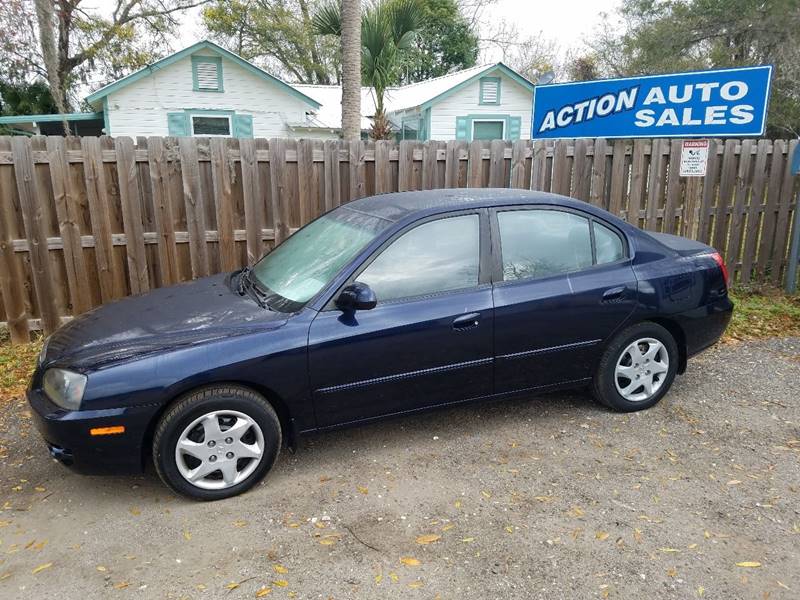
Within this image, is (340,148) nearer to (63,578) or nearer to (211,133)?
(63,578)

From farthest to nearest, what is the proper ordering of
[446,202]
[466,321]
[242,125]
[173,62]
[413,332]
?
[242,125] < [173,62] < [446,202] < [466,321] < [413,332]

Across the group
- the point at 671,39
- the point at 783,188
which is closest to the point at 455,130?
the point at 671,39

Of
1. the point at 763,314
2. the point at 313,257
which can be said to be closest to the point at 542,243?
the point at 313,257

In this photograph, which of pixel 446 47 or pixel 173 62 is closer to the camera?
pixel 173 62

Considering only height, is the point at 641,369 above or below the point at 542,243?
below

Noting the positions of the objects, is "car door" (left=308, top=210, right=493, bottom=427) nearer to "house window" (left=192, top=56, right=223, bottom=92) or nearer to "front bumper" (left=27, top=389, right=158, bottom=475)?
"front bumper" (left=27, top=389, right=158, bottom=475)

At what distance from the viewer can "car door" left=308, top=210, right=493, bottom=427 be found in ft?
11.4

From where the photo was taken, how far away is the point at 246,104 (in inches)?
639

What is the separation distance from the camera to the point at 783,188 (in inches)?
300

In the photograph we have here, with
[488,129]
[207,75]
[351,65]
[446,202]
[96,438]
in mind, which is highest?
[207,75]

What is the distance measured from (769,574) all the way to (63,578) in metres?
3.20

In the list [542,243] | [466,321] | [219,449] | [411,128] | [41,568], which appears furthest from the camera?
[411,128]

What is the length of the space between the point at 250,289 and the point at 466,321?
141cm

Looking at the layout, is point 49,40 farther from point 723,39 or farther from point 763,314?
point 723,39
